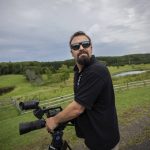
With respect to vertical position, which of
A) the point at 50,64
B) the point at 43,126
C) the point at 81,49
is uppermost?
the point at 81,49

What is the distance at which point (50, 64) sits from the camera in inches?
5655

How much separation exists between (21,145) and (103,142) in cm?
909

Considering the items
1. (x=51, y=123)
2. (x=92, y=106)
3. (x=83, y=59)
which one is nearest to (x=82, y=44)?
(x=83, y=59)

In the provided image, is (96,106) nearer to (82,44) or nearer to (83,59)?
(83,59)

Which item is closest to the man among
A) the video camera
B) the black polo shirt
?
the black polo shirt

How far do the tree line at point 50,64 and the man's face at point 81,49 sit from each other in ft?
307

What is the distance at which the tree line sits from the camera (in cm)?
10703

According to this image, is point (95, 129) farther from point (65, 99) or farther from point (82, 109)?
point (65, 99)

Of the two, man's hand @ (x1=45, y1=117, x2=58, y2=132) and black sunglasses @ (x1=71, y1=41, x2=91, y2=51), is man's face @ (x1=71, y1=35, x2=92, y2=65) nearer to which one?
black sunglasses @ (x1=71, y1=41, x2=91, y2=51)

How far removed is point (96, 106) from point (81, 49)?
2.31 feet

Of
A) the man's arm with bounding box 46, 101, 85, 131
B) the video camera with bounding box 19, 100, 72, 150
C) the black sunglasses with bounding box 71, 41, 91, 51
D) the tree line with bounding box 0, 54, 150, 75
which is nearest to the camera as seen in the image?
the man's arm with bounding box 46, 101, 85, 131

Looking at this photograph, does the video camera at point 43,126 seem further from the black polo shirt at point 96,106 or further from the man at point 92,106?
the black polo shirt at point 96,106

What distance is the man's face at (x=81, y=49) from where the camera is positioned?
11.2 ft

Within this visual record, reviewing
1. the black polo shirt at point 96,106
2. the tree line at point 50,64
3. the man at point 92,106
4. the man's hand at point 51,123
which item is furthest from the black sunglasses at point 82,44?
the tree line at point 50,64
